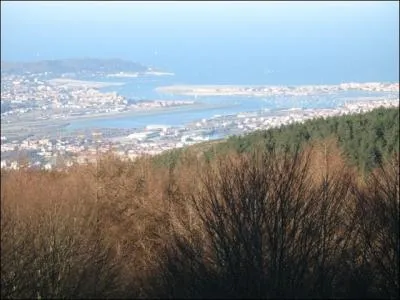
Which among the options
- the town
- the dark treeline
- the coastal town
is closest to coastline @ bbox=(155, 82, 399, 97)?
the coastal town

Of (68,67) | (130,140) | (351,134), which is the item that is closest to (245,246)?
(130,140)

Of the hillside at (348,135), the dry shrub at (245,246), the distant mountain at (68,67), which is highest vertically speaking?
the distant mountain at (68,67)

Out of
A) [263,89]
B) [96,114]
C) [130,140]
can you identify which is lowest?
[130,140]

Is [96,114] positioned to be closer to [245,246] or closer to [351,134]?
[351,134]

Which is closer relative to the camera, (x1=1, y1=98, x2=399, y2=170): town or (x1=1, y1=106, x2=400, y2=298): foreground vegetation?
(x1=1, y1=106, x2=400, y2=298): foreground vegetation

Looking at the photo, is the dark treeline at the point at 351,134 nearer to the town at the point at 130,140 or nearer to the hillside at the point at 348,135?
the hillside at the point at 348,135

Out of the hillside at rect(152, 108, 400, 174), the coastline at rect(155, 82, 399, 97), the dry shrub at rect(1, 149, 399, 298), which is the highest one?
the coastline at rect(155, 82, 399, 97)

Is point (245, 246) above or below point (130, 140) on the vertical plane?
above

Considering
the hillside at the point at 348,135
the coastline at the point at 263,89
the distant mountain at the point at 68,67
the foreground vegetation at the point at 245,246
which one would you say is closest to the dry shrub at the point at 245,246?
the foreground vegetation at the point at 245,246

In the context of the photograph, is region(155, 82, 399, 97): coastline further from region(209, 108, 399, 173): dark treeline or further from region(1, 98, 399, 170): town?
region(209, 108, 399, 173): dark treeline
